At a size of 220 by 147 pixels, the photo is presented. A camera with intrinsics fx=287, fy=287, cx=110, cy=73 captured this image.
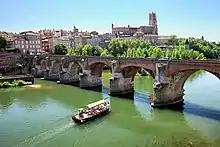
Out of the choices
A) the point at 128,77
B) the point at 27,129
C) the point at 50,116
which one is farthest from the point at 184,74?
the point at 27,129

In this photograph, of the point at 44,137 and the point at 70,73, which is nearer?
the point at 44,137

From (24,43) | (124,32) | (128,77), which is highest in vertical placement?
(124,32)

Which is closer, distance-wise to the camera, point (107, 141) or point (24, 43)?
point (107, 141)

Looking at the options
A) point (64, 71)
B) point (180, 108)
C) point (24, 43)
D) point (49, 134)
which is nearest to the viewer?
point (49, 134)

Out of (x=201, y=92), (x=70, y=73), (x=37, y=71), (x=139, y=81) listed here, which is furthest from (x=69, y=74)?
(x=201, y=92)

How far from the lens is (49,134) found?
27578mm

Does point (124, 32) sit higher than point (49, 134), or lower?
higher

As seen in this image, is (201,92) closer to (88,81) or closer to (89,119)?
(88,81)

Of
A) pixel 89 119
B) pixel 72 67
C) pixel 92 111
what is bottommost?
pixel 89 119

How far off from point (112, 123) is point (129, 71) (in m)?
17.9

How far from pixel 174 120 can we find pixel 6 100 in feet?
86.8

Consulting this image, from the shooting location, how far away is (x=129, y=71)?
48.0 metres

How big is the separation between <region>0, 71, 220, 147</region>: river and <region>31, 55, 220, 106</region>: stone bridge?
215 centimetres

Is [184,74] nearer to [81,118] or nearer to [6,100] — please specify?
[81,118]
